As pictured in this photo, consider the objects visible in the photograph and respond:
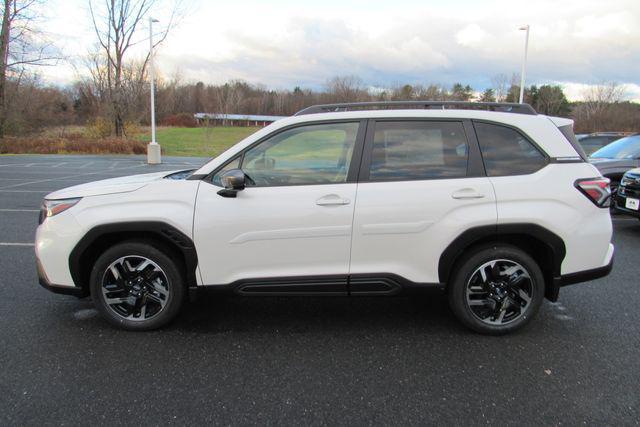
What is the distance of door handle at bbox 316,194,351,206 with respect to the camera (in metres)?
3.32

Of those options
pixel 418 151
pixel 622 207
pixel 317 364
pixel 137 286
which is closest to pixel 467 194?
pixel 418 151

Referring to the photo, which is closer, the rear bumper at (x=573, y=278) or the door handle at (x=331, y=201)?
the door handle at (x=331, y=201)

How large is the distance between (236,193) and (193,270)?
2.29 ft

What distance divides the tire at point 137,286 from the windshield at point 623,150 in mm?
9101

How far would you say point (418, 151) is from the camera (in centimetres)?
352

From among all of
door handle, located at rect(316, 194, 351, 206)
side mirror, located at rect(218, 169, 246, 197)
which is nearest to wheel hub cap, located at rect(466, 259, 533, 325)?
door handle, located at rect(316, 194, 351, 206)

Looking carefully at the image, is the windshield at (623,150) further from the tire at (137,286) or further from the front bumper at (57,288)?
the front bumper at (57,288)

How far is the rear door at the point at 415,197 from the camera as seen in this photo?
10.9ft

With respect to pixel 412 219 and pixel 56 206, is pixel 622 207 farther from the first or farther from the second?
pixel 56 206

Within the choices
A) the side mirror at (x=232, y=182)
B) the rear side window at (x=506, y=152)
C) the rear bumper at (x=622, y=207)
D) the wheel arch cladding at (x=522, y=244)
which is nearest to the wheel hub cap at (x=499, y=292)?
the wheel arch cladding at (x=522, y=244)

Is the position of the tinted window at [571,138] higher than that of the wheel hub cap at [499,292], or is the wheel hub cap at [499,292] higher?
the tinted window at [571,138]

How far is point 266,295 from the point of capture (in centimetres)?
346

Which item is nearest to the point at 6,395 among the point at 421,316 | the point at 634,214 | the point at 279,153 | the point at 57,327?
the point at 57,327

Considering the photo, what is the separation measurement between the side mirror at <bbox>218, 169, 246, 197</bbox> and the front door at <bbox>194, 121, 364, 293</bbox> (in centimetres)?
5
